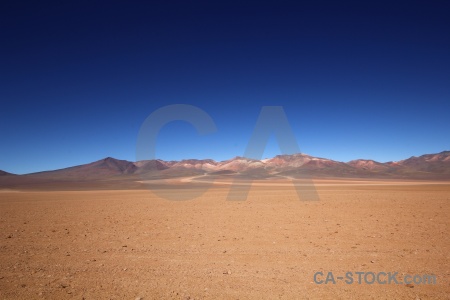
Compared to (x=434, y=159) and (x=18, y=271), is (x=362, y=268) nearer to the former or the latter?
(x=18, y=271)

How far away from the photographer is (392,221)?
465 inches

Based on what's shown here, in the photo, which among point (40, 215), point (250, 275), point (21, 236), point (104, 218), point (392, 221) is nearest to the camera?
point (250, 275)

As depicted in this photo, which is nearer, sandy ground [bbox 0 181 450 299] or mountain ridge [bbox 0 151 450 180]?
sandy ground [bbox 0 181 450 299]

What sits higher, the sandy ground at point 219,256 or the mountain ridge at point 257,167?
the mountain ridge at point 257,167

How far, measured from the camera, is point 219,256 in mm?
7441

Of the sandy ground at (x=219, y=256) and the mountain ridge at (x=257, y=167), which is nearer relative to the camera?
the sandy ground at (x=219, y=256)

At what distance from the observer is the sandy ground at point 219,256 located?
528 centimetres

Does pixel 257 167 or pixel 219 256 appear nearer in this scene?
pixel 219 256

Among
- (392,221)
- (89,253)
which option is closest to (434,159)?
(392,221)

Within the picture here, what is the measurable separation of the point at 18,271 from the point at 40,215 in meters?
9.78

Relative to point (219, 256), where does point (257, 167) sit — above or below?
above

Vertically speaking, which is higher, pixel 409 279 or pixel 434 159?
pixel 434 159

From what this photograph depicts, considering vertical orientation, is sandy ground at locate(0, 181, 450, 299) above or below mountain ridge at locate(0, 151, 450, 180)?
below

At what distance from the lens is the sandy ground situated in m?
5.28
